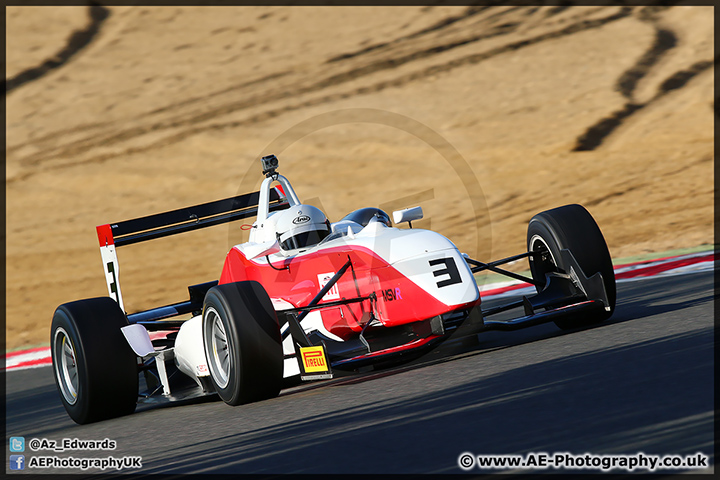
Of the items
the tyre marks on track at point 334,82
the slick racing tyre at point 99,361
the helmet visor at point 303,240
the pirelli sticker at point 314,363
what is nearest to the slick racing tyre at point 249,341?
the pirelli sticker at point 314,363

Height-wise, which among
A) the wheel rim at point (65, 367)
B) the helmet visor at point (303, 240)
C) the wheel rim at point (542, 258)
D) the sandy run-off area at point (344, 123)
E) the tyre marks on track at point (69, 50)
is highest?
the tyre marks on track at point (69, 50)

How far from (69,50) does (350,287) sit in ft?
92.8

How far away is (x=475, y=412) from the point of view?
5.06 meters

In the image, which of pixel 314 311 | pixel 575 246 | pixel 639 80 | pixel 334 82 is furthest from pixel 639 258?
pixel 334 82

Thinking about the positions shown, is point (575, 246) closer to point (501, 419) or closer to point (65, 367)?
point (501, 419)

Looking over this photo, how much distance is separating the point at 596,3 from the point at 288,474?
28.0 metres

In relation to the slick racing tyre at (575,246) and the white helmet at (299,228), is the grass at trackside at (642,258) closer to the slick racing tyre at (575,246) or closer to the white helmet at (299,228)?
the slick racing tyre at (575,246)

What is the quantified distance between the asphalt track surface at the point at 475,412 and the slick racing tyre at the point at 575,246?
0.18 m

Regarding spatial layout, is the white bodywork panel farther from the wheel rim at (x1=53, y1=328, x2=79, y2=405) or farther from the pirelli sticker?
the pirelli sticker

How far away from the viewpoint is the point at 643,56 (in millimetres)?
25469

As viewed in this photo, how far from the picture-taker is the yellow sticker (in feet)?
20.5

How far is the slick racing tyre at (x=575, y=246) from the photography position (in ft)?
23.5

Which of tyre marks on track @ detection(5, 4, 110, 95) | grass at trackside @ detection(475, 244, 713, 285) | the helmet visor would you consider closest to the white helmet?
the helmet visor

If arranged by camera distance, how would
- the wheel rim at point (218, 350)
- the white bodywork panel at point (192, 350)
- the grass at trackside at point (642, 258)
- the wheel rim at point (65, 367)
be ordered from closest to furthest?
the wheel rim at point (218, 350) < the white bodywork panel at point (192, 350) < the wheel rim at point (65, 367) < the grass at trackside at point (642, 258)
